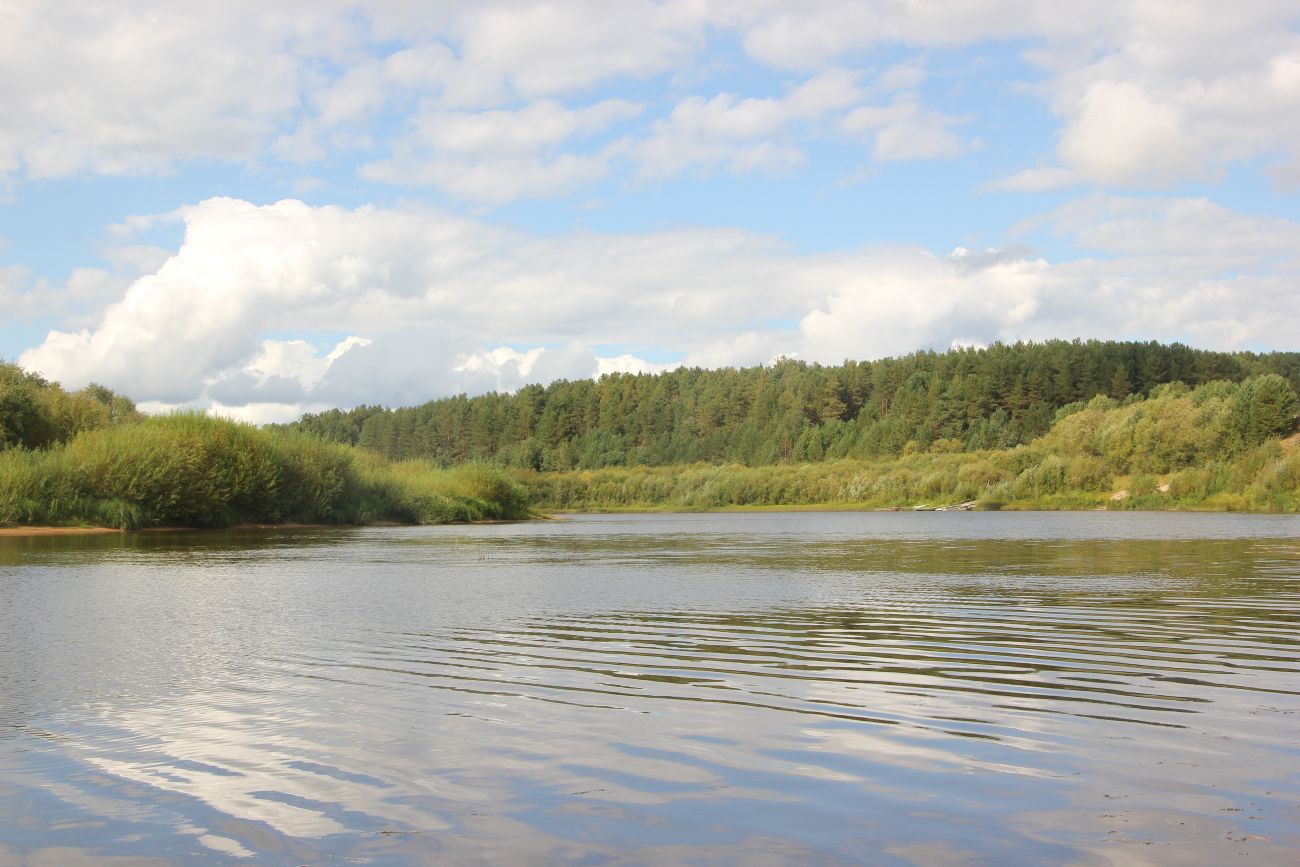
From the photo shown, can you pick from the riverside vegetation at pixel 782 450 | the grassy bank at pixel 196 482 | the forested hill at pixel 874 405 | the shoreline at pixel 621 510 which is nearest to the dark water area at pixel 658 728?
the shoreline at pixel 621 510

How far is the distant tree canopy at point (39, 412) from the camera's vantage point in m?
57.3

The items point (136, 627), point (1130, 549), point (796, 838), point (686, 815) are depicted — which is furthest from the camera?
point (1130, 549)

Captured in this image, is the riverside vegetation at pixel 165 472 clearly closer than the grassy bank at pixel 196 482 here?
No

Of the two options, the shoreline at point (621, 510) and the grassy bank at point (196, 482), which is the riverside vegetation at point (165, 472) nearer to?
the grassy bank at point (196, 482)

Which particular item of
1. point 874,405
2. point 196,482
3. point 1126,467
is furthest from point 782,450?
point 196,482

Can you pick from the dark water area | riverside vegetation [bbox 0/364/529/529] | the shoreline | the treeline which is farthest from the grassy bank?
the treeline

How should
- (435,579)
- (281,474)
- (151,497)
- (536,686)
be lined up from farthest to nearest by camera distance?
(281,474) < (151,497) < (435,579) < (536,686)

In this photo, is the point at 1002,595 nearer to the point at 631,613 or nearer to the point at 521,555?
the point at 631,613

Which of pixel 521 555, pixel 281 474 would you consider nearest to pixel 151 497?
pixel 281 474

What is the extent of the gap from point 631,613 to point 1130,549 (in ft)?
75.4

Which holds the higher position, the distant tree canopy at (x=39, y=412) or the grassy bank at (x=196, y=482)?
the distant tree canopy at (x=39, y=412)

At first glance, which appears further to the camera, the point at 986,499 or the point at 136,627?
the point at 986,499

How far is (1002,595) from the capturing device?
2038 centimetres

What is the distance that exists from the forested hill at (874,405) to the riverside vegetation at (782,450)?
0.36m
